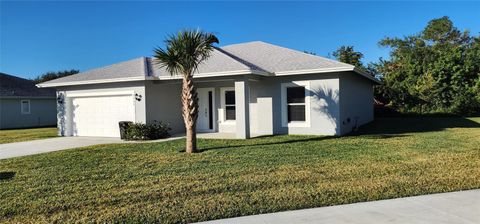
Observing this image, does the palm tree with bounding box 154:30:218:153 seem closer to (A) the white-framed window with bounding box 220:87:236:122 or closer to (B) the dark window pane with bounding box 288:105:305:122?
(B) the dark window pane with bounding box 288:105:305:122

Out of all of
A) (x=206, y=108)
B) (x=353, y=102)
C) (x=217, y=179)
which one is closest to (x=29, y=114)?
(x=206, y=108)

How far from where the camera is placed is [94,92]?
18234 millimetres

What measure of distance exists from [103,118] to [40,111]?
16575 mm

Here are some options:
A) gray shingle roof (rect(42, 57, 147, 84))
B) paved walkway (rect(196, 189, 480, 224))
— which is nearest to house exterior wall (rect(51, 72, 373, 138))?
gray shingle roof (rect(42, 57, 147, 84))

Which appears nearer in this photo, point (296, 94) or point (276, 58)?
point (296, 94)

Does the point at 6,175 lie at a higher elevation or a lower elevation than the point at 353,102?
lower

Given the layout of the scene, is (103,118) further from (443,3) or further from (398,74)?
(398,74)

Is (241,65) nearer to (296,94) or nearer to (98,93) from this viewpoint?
(296,94)

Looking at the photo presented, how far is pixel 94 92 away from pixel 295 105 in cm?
993

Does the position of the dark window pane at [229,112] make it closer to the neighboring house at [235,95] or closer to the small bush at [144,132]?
the neighboring house at [235,95]

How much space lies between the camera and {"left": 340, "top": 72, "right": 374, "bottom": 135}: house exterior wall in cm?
1638

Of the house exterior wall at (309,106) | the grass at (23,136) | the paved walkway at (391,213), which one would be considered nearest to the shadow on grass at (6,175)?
the paved walkway at (391,213)

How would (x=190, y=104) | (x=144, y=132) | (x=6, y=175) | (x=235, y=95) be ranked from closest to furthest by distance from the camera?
1. (x=6, y=175)
2. (x=190, y=104)
3. (x=144, y=132)
4. (x=235, y=95)

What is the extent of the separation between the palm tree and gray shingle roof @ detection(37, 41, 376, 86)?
135 inches
